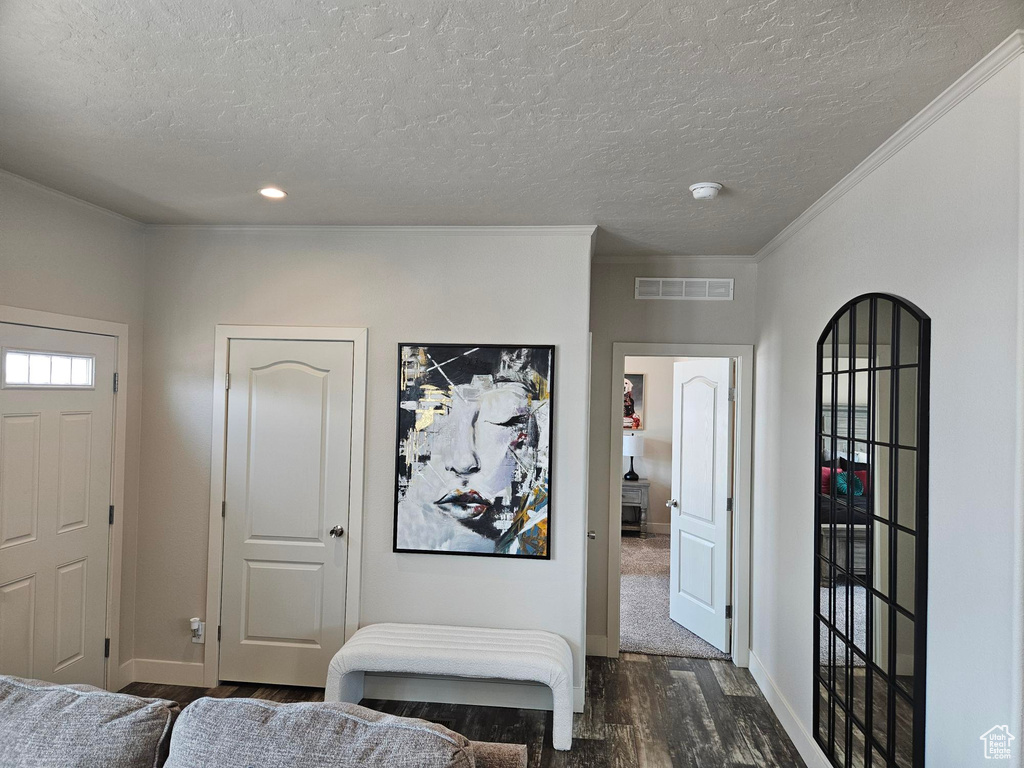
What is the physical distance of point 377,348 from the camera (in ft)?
11.4

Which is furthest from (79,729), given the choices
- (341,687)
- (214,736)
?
(341,687)

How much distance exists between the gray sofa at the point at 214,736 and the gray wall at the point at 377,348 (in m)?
1.81

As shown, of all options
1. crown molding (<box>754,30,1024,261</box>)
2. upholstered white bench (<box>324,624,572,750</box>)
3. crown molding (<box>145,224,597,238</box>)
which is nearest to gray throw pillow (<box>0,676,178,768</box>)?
upholstered white bench (<box>324,624,572,750</box>)

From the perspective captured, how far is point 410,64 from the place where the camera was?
1734mm

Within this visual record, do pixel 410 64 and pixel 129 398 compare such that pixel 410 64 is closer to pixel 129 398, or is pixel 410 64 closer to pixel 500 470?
pixel 500 470

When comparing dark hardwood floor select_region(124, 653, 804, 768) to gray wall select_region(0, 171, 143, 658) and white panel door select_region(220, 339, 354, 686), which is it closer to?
white panel door select_region(220, 339, 354, 686)

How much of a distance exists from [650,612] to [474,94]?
4216 mm

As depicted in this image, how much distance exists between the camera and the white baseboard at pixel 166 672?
11.6 feet

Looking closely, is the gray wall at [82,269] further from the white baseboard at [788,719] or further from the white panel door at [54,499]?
the white baseboard at [788,719]

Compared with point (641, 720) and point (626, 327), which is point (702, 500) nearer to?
point (626, 327)

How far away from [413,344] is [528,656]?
1.68 meters

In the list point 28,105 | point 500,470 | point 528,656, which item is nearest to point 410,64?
point 28,105

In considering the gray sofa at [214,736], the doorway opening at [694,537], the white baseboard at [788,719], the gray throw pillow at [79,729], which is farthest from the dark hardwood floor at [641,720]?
the gray throw pillow at [79,729]

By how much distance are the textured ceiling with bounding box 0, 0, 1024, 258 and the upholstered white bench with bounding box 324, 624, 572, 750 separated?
2.14 m
